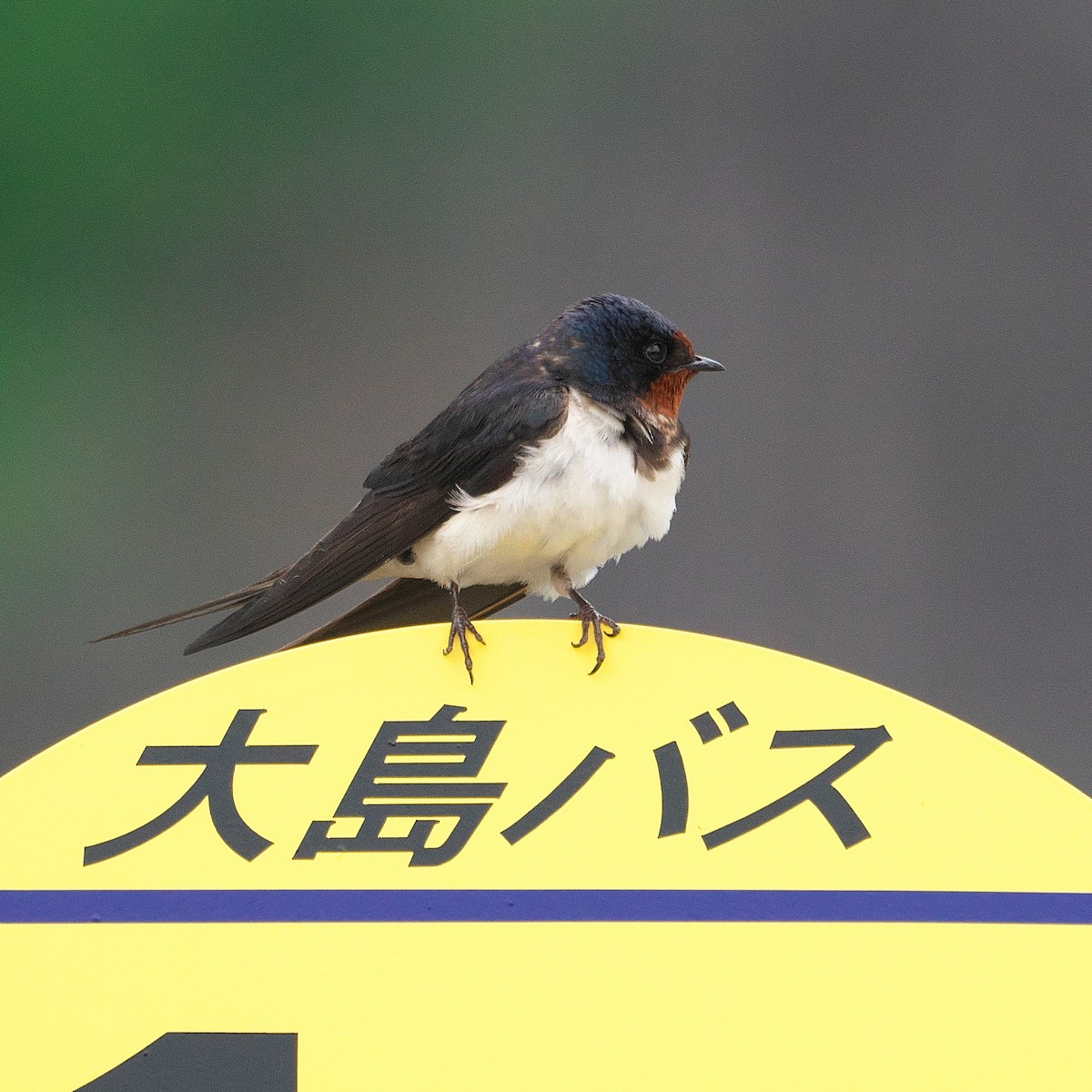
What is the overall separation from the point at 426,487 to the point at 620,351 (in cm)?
18

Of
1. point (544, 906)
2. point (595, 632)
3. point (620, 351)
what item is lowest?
point (544, 906)

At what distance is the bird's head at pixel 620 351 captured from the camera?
1109 millimetres

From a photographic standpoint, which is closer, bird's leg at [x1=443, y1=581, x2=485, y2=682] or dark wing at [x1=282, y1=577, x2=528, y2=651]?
bird's leg at [x1=443, y1=581, x2=485, y2=682]

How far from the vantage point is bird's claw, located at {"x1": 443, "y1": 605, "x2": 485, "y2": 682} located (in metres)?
0.84

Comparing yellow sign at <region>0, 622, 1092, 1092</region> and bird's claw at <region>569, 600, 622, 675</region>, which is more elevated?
bird's claw at <region>569, 600, 622, 675</region>

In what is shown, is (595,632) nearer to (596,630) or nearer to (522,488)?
(596,630)

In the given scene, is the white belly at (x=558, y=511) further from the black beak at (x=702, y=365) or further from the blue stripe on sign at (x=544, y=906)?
the blue stripe on sign at (x=544, y=906)

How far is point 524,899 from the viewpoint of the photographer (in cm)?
77

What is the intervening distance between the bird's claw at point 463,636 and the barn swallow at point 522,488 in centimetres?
13

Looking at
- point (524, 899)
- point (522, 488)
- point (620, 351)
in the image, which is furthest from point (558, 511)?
point (524, 899)

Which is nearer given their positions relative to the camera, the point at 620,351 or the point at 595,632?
the point at 595,632

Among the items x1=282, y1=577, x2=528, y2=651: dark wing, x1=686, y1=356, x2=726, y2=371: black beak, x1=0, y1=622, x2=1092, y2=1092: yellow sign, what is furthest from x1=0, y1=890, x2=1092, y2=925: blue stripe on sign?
x1=686, y1=356, x2=726, y2=371: black beak

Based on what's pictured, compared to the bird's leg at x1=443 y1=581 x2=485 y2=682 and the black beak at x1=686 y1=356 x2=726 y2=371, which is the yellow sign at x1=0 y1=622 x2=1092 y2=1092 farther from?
the black beak at x1=686 y1=356 x2=726 y2=371

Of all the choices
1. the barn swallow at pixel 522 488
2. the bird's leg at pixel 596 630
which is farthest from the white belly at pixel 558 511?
the bird's leg at pixel 596 630
